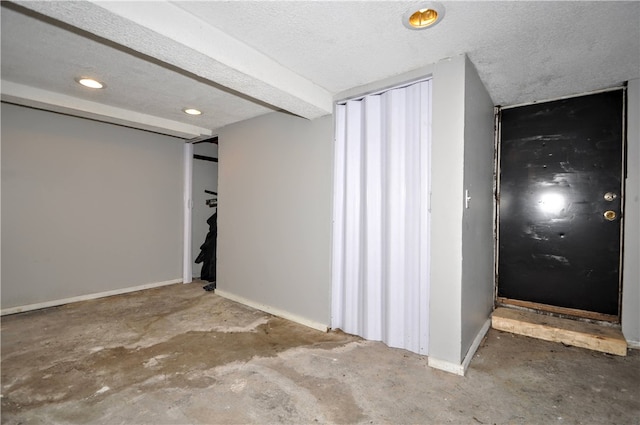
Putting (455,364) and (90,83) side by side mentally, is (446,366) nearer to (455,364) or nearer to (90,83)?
(455,364)

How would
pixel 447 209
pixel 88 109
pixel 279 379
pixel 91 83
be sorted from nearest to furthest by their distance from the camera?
pixel 279 379 < pixel 447 209 < pixel 91 83 < pixel 88 109

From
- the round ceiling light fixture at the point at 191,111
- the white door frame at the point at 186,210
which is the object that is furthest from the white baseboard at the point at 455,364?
the white door frame at the point at 186,210

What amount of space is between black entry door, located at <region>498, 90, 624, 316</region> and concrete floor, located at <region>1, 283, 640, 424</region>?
687 mm

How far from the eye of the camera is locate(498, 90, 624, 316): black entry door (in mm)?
2738

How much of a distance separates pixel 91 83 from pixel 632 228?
5137 millimetres

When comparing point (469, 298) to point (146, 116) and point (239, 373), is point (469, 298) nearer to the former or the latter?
point (239, 373)

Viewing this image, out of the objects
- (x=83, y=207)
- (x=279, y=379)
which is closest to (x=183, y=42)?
(x=279, y=379)

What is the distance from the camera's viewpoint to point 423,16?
1.72 m

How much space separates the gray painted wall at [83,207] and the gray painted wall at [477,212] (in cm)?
424

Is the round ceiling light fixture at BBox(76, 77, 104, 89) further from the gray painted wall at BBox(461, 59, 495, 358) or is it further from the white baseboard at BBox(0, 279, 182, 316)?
the gray painted wall at BBox(461, 59, 495, 358)

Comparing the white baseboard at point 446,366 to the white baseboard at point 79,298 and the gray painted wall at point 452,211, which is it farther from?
the white baseboard at point 79,298

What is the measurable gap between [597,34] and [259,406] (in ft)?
10.5

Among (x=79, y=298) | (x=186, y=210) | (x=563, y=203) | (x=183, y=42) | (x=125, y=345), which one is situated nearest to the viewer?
(x=183, y=42)

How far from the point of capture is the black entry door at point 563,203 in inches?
108
